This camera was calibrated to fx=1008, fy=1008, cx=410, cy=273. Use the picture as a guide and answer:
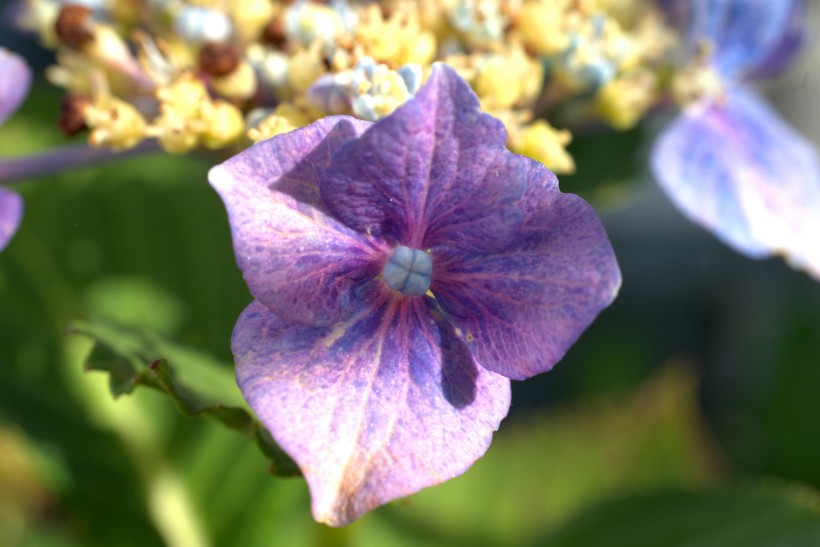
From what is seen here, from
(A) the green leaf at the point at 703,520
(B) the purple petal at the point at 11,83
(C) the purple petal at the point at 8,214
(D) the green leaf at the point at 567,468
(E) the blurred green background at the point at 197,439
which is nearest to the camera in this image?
(C) the purple petal at the point at 8,214

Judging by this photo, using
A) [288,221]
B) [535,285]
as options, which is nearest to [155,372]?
[288,221]

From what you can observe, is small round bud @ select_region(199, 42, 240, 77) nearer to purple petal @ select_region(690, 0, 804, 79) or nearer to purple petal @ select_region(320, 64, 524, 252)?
purple petal @ select_region(320, 64, 524, 252)

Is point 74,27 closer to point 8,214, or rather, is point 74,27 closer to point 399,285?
point 8,214

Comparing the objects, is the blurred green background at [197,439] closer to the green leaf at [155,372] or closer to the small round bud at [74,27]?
the green leaf at [155,372]

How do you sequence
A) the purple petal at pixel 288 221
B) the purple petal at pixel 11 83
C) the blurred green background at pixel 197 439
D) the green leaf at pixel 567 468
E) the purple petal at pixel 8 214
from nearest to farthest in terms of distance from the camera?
1. the purple petal at pixel 288 221
2. the purple petal at pixel 8 214
3. the purple petal at pixel 11 83
4. the blurred green background at pixel 197 439
5. the green leaf at pixel 567 468

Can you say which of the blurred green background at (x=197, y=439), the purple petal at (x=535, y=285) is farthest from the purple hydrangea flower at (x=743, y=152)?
the purple petal at (x=535, y=285)

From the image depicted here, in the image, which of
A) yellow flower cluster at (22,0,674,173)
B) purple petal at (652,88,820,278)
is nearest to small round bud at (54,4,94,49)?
yellow flower cluster at (22,0,674,173)
